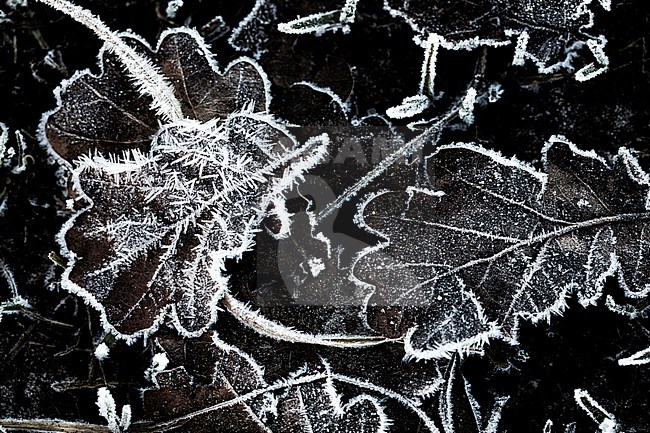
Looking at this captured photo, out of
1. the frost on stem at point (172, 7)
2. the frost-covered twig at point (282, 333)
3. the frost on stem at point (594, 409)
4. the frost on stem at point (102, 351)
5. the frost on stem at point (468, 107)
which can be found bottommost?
the frost on stem at point (594, 409)

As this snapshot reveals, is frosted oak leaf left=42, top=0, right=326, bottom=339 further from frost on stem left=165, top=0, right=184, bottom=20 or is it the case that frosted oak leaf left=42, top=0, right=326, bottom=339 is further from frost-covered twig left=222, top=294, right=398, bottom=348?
frost on stem left=165, top=0, right=184, bottom=20

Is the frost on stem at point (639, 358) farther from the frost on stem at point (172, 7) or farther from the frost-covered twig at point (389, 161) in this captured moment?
the frost on stem at point (172, 7)

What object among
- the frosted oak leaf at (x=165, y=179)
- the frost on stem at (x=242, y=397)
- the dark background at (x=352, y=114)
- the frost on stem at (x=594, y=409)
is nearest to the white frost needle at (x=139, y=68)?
the frosted oak leaf at (x=165, y=179)

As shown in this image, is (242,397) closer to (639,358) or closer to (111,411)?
(111,411)

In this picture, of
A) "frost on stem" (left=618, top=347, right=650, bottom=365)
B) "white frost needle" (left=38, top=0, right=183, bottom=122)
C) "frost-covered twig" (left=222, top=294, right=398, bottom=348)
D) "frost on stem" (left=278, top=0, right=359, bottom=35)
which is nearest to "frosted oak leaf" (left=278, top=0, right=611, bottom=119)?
"frost on stem" (left=278, top=0, right=359, bottom=35)

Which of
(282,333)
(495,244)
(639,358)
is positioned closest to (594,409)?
(639,358)
